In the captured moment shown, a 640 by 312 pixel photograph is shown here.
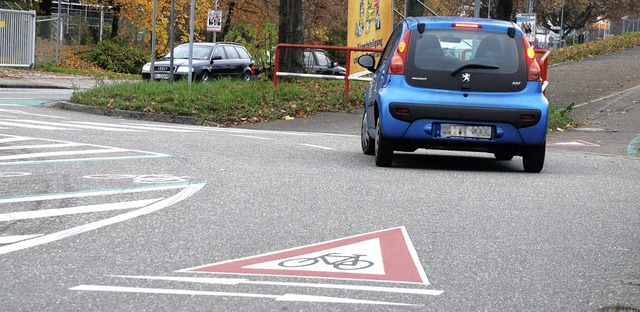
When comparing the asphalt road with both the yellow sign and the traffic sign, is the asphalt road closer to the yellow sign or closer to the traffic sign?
Answer: the traffic sign

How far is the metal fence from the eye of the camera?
4406 cm

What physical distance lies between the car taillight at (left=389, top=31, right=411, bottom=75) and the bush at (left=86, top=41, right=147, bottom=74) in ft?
137

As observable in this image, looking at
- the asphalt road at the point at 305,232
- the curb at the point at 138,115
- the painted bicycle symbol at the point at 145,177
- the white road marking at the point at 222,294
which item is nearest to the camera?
the white road marking at the point at 222,294

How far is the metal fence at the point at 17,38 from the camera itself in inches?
1735

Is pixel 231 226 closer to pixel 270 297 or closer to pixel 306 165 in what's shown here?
pixel 270 297

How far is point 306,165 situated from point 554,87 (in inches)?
611

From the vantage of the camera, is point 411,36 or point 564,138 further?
Answer: point 564,138

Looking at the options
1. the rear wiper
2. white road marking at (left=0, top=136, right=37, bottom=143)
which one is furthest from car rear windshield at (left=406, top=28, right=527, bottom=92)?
white road marking at (left=0, top=136, right=37, bottom=143)

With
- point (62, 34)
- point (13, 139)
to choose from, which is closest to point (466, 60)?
point (13, 139)

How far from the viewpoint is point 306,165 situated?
12602 mm

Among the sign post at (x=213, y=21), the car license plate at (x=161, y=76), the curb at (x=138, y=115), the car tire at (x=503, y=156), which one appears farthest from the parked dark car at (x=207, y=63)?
the car tire at (x=503, y=156)

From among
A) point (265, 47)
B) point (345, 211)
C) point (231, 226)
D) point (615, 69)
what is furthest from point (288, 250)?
point (615, 69)

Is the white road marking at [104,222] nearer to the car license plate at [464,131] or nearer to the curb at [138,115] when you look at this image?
the car license plate at [464,131]

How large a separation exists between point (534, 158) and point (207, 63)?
22265 mm
